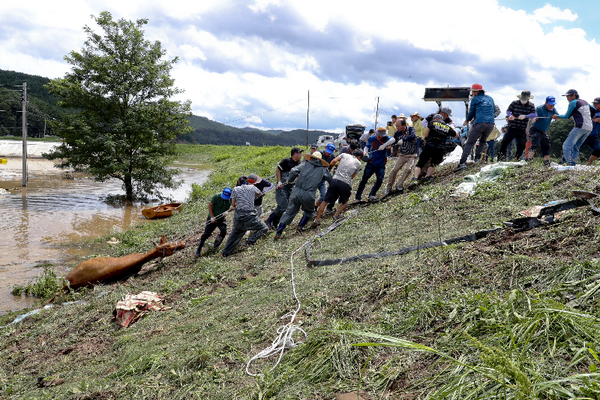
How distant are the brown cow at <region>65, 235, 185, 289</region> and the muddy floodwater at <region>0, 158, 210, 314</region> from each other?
1.01 meters

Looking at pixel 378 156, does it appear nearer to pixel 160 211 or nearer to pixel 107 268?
pixel 107 268

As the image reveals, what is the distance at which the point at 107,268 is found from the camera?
25.8ft

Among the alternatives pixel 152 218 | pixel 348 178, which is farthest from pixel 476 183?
pixel 152 218

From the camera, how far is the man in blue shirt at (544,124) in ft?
28.4

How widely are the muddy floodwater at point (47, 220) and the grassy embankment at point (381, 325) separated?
10.9 feet

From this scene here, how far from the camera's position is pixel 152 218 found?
16797 mm

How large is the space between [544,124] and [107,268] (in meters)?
10.2

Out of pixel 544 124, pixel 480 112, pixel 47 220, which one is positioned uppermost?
pixel 480 112

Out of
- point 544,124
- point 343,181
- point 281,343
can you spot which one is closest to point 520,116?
point 544,124

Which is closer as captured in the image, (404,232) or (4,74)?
(404,232)

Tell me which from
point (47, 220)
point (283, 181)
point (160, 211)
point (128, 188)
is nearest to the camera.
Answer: point (283, 181)

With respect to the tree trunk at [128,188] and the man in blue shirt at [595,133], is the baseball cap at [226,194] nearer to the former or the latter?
the man in blue shirt at [595,133]

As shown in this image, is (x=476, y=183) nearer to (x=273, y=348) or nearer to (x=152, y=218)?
(x=273, y=348)

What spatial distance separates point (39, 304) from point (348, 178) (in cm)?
674
